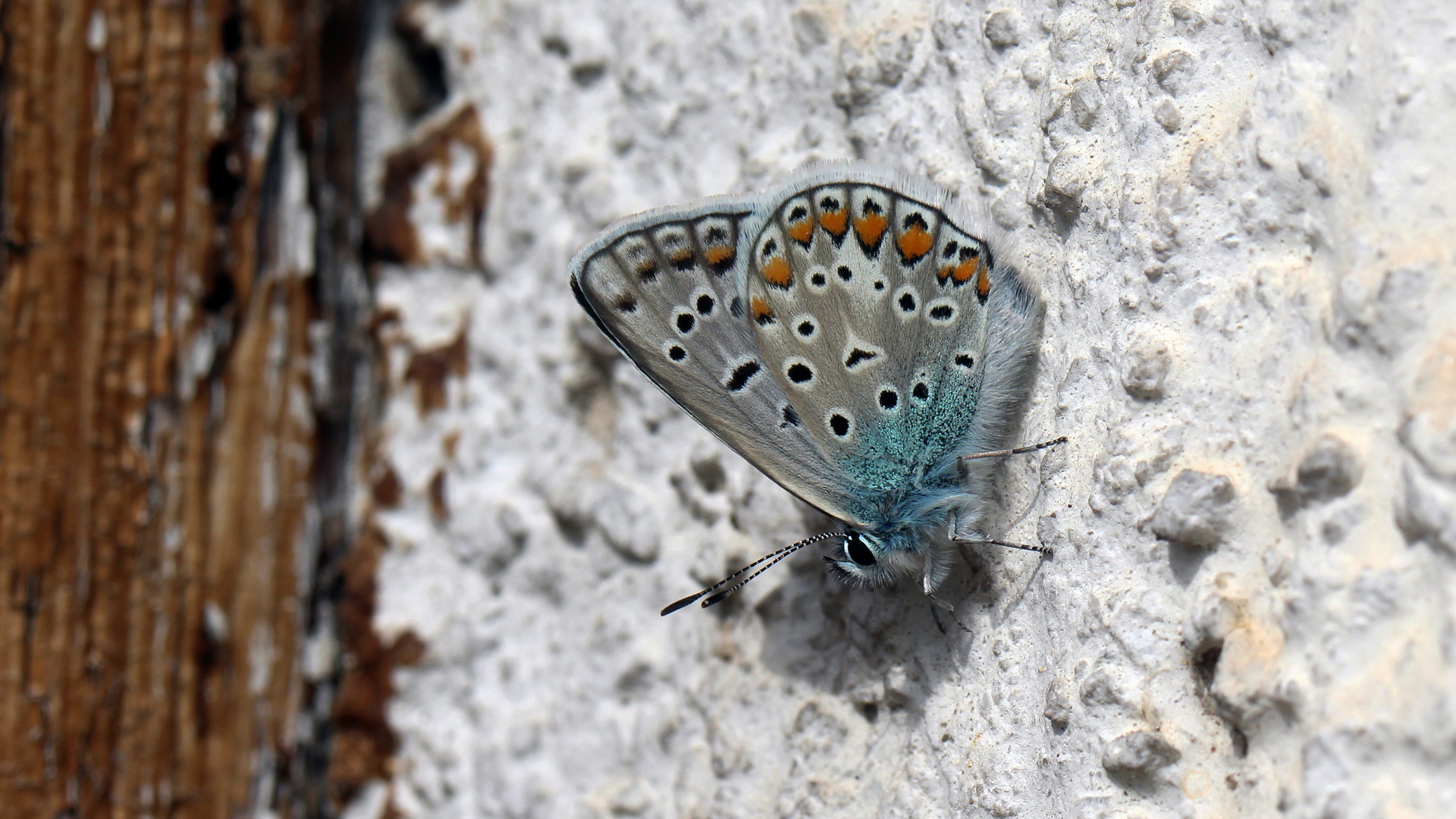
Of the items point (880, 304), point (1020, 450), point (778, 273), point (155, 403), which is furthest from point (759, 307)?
point (155, 403)

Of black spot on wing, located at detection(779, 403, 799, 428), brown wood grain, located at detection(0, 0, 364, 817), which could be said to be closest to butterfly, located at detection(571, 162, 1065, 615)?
black spot on wing, located at detection(779, 403, 799, 428)

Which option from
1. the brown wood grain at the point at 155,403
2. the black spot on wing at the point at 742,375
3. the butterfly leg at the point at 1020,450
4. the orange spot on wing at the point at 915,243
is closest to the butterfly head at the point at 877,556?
the butterfly leg at the point at 1020,450

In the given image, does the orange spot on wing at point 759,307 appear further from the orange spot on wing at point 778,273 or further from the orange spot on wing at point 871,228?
the orange spot on wing at point 871,228

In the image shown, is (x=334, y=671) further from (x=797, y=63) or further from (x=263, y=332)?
(x=797, y=63)

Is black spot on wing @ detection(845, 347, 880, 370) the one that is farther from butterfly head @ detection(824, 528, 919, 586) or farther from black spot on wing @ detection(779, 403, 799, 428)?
butterfly head @ detection(824, 528, 919, 586)

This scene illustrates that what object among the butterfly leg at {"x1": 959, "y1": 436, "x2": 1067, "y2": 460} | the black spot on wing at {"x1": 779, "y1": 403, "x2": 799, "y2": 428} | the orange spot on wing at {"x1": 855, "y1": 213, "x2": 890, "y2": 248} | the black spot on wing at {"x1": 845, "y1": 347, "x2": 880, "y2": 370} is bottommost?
the butterfly leg at {"x1": 959, "y1": 436, "x2": 1067, "y2": 460}

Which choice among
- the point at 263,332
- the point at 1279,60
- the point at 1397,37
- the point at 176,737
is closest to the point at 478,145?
the point at 263,332

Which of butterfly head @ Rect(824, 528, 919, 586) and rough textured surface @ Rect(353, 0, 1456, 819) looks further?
butterfly head @ Rect(824, 528, 919, 586)

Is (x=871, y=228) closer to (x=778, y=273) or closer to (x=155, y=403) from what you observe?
(x=778, y=273)
